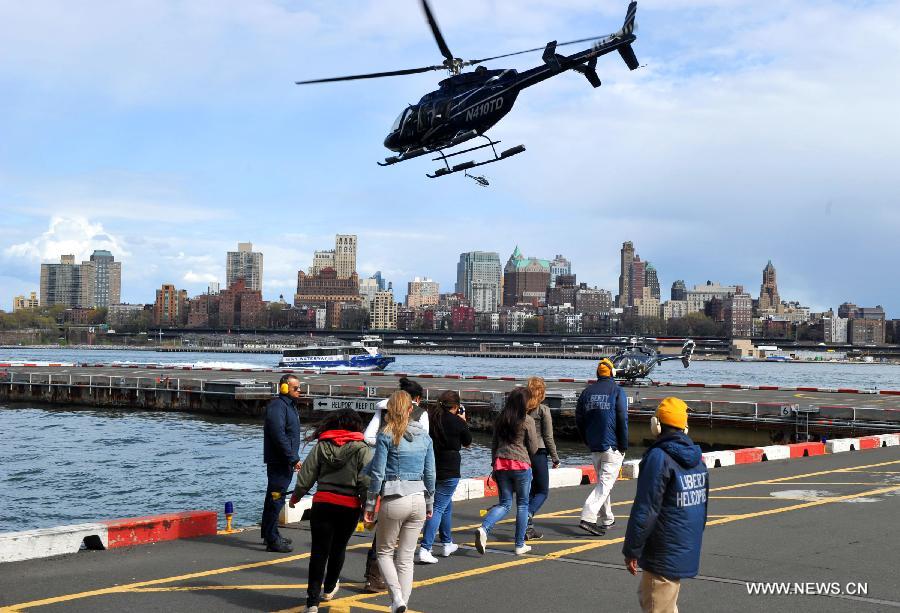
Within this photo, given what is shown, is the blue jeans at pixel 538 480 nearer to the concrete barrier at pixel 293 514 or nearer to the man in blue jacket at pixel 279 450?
the man in blue jacket at pixel 279 450

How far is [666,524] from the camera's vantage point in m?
6.54

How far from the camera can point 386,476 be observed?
830 centimetres

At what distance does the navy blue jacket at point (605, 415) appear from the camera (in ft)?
40.7

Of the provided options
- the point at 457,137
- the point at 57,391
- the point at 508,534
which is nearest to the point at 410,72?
the point at 457,137

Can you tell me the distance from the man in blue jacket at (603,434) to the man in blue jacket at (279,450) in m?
3.84

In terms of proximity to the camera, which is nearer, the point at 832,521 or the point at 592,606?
the point at 592,606

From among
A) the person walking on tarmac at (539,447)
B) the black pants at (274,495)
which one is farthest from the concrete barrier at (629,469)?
the black pants at (274,495)

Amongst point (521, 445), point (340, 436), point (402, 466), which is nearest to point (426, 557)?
point (521, 445)

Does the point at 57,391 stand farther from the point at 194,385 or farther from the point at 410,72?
the point at 410,72

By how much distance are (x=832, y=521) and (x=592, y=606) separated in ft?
19.0

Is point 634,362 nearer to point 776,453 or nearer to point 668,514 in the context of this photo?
point 776,453

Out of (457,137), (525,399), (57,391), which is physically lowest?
(57,391)

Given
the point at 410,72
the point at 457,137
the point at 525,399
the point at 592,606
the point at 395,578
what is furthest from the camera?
the point at 457,137

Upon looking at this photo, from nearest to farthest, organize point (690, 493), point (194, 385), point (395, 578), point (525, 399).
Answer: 1. point (690, 493)
2. point (395, 578)
3. point (525, 399)
4. point (194, 385)
